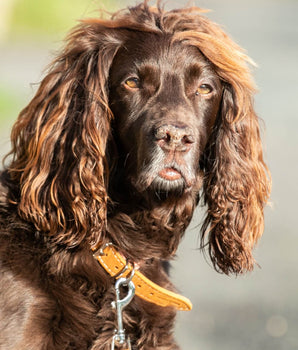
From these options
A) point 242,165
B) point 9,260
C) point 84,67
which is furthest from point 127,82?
point 9,260

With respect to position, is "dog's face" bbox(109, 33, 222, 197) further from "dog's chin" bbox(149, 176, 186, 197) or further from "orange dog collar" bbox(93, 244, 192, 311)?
"orange dog collar" bbox(93, 244, 192, 311)

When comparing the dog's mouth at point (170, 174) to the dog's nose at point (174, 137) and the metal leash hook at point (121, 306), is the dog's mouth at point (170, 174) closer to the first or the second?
the dog's nose at point (174, 137)

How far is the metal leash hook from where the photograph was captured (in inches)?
142

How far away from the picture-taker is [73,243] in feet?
12.3

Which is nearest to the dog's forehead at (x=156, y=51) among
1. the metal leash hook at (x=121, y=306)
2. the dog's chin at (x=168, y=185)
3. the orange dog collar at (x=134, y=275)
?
the dog's chin at (x=168, y=185)

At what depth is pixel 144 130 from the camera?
3.59 m

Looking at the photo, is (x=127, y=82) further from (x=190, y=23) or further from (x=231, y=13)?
(x=231, y=13)

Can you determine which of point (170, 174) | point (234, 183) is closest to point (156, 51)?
point (170, 174)

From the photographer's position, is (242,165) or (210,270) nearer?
(242,165)

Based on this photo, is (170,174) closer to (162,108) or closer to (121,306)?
(162,108)

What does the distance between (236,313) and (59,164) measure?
8.00 feet

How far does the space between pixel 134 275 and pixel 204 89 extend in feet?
3.21

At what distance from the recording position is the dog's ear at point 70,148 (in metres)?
3.73

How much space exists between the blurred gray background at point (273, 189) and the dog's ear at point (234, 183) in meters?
0.35
